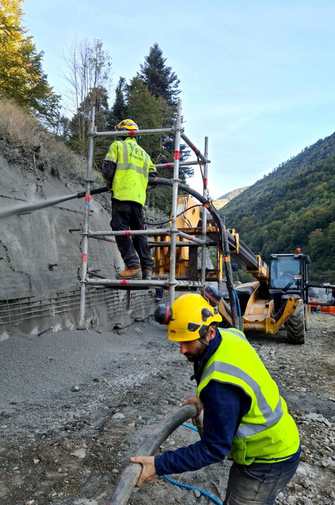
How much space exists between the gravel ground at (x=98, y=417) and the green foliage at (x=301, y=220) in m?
43.9

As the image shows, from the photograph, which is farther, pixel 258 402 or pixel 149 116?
pixel 149 116

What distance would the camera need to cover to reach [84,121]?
2191 centimetres

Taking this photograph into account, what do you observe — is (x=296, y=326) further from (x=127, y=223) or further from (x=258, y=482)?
(x=258, y=482)

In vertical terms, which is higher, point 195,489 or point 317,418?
point 195,489

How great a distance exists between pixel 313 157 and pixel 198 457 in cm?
11220

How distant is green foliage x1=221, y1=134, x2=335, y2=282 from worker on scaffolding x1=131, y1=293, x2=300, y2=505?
155ft

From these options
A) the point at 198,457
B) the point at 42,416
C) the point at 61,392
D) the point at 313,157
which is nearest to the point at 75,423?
the point at 42,416

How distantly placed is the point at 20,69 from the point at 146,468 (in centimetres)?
2009

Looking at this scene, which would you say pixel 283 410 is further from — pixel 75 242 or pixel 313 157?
pixel 313 157

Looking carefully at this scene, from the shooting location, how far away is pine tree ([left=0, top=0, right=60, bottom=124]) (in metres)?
18.1

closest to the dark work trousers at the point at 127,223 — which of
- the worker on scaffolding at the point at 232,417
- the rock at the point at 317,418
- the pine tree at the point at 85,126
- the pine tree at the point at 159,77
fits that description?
the worker on scaffolding at the point at 232,417

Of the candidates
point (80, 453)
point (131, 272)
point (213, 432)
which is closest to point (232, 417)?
point (213, 432)

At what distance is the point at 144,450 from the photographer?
7.06 feet

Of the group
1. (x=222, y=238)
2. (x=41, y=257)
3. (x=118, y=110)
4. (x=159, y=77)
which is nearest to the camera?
(x=222, y=238)
